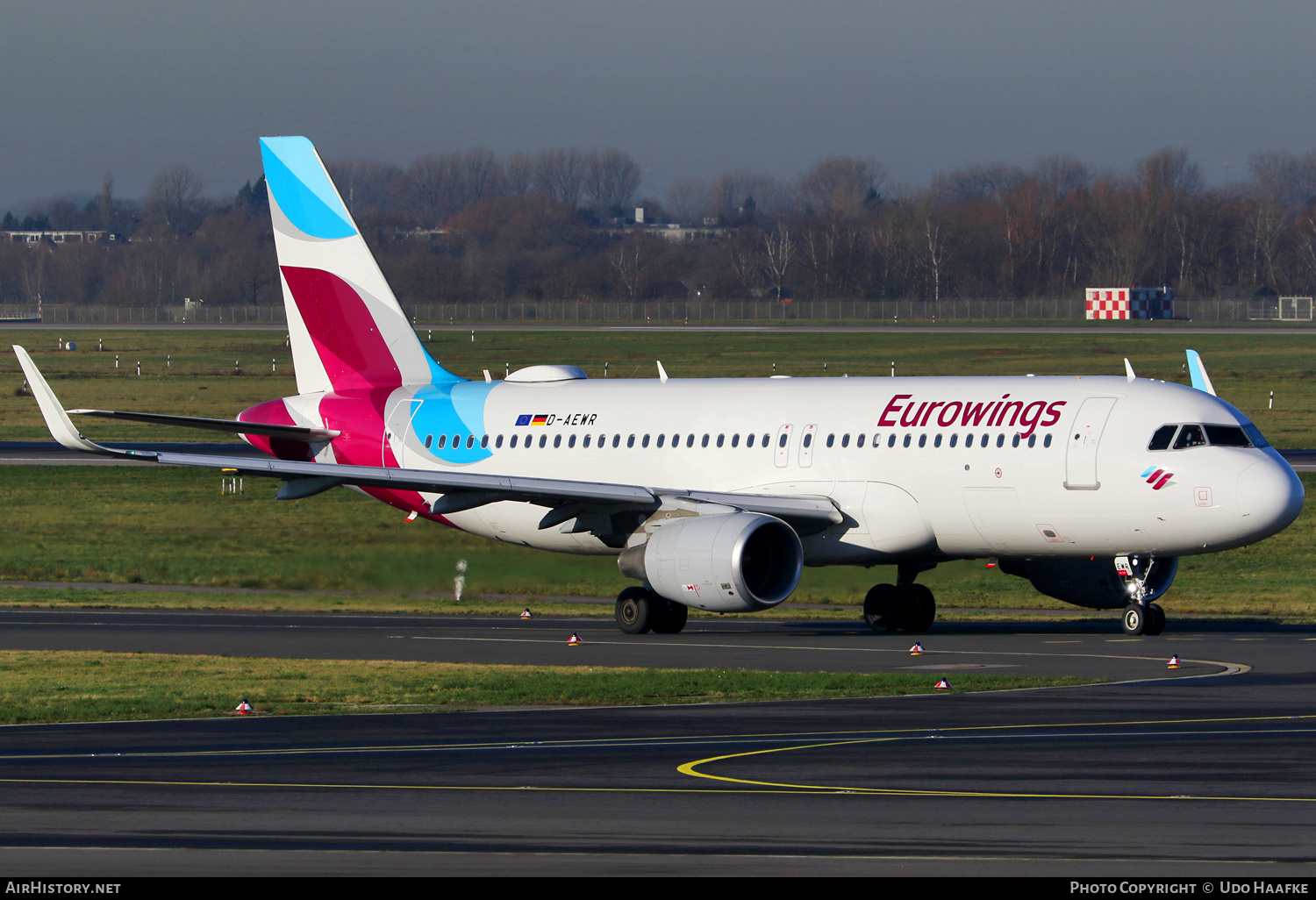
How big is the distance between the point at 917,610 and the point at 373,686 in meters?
13.0

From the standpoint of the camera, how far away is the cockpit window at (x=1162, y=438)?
32.7 meters

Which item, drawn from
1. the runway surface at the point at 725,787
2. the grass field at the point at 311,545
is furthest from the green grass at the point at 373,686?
the grass field at the point at 311,545

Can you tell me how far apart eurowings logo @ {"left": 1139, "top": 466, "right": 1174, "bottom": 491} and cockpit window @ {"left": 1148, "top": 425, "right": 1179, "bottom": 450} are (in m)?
0.44

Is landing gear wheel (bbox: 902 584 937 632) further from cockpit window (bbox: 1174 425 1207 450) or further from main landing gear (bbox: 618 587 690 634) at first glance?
cockpit window (bbox: 1174 425 1207 450)

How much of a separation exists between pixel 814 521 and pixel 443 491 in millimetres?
7024

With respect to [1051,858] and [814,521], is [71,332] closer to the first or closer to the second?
[814,521]

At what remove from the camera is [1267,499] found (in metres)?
31.7

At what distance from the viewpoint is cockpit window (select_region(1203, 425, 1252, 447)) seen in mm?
32688

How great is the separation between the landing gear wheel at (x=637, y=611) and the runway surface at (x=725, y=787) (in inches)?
259

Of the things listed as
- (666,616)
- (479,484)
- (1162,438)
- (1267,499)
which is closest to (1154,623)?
(1267,499)

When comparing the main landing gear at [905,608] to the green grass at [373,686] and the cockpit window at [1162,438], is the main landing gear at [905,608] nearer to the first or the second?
the cockpit window at [1162,438]

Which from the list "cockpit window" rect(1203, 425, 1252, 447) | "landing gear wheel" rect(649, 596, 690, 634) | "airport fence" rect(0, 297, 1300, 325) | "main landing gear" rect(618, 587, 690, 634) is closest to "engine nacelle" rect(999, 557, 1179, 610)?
"cockpit window" rect(1203, 425, 1252, 447)
